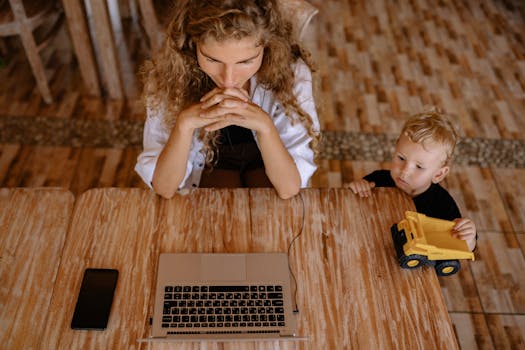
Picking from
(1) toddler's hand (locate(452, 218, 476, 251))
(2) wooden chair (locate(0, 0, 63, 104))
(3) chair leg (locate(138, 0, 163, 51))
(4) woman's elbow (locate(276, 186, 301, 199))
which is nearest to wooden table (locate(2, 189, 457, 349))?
(4) woman's elbow (locate(276, 186, 301, 199))

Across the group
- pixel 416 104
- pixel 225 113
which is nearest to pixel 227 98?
pixel 225 113

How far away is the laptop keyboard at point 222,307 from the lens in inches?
39.3

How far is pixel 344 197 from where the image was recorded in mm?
1256

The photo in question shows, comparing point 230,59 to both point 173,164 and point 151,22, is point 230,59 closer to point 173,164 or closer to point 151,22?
point 173,164

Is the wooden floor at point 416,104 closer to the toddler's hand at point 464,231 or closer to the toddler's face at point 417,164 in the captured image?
the toddler's face at point 417,164

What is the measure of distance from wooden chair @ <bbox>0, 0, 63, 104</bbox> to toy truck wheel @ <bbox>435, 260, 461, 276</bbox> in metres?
2.25

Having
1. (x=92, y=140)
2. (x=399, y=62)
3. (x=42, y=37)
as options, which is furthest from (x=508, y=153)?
(x=42, y=37)

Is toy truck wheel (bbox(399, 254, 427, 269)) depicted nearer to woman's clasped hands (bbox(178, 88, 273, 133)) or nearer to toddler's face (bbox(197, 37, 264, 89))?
woman's clasped hands (bbox(178, 88, 273, 133))

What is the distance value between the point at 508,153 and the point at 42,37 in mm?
2695

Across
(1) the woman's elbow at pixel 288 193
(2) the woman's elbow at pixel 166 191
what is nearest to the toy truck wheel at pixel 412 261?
(1) the woman's elbow at pixel 288 193

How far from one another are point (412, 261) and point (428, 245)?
63mm

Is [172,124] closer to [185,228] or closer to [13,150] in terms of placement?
[185,228]

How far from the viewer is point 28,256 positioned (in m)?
1.11

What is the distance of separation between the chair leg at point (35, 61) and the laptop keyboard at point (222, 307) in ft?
6.22
